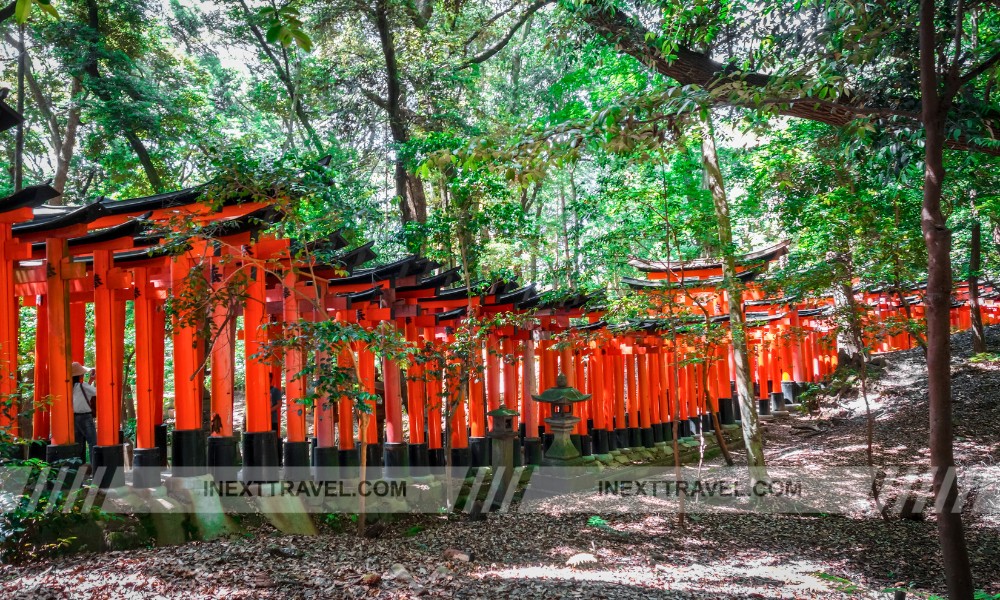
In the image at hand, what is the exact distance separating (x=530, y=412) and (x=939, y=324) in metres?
8.82

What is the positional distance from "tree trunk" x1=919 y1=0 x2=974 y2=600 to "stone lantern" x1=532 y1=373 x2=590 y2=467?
7.01 metres

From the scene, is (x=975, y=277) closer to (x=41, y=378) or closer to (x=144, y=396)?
(x=144, y=396)

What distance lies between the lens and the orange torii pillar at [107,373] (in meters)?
6.65

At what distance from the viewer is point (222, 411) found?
713 centimetres

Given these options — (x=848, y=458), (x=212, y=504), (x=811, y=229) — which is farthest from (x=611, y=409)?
(x=212, y=504)

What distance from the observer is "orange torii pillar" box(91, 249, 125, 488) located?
6652mm

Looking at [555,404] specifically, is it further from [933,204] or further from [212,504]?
[933,204]

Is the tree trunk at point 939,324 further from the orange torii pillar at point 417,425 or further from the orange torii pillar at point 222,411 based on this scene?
the orange torii pillar at point 417,425

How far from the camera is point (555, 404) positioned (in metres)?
11.5

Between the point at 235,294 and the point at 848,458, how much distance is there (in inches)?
446

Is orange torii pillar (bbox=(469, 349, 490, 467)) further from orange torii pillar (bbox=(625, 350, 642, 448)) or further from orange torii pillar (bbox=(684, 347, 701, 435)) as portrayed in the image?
orange torii pillar (bbox=(684, 347, 701, 435))

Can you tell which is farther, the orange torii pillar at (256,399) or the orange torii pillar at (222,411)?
the orange torii pillar at (256,399)

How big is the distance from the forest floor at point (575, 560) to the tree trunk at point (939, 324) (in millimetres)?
1458

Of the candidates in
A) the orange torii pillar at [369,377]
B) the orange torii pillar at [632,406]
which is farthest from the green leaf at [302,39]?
the orange torii pillar at [632,406]
